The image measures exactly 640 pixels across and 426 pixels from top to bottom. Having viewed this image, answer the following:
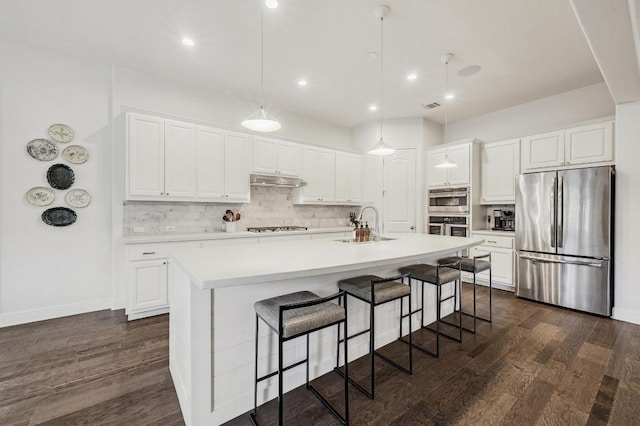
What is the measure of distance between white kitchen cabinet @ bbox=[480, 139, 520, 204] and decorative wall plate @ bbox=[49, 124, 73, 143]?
601 cm

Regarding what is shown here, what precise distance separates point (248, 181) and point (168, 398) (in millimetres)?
2992

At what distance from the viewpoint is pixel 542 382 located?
2059 mm

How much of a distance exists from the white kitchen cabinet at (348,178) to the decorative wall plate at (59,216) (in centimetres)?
395

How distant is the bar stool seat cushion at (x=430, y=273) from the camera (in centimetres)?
247

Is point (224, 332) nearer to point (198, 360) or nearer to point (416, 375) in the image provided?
point (198, 360)

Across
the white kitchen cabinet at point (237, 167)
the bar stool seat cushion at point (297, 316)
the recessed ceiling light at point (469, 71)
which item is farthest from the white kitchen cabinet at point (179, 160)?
the recessed ceiling light at point (469, 71)

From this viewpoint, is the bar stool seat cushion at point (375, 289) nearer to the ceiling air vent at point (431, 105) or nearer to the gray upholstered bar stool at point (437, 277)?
the gray upholstered bar stool at point (437, 277)

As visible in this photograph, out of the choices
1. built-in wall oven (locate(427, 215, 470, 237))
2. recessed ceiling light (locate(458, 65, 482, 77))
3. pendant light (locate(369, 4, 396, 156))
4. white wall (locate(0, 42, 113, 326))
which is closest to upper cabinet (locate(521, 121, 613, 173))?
built-in wall oven (locate(427, 215, 470, 237))

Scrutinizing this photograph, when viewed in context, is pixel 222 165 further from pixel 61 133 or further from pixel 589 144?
pixel 589 144

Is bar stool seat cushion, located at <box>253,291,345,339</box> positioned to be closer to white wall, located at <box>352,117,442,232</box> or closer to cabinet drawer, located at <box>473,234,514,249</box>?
cabinet drawer, located at <box>473,234,514,249</box>

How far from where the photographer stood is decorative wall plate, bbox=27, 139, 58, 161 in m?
3.12

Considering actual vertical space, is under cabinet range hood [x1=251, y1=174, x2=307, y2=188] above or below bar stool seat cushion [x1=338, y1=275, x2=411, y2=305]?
above

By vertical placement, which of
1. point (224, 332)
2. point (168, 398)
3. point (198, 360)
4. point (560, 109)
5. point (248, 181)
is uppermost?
point (560, 109)

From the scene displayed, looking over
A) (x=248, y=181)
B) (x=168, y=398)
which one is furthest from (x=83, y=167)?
(x=168, y=398)
